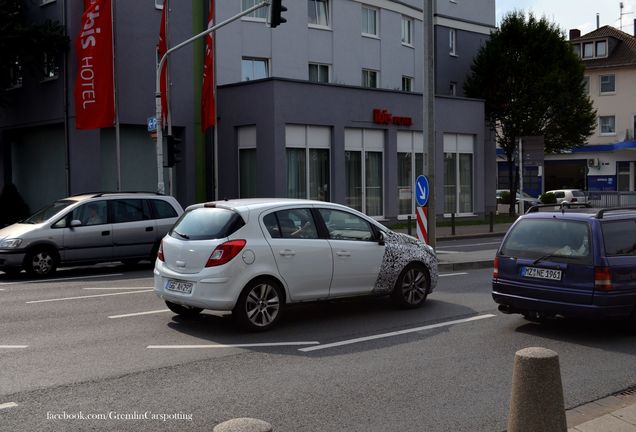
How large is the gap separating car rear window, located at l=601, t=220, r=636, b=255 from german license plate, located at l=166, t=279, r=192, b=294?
4910 millimetres

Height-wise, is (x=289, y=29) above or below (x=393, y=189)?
above

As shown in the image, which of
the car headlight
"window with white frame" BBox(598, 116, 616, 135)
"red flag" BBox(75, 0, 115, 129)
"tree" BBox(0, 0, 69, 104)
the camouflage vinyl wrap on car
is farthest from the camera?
"window with white frame" BBox(598, 116, 616, 135)

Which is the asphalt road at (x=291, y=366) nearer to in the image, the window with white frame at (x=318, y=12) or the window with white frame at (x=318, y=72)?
the window with white frame at (x=318, y=72)

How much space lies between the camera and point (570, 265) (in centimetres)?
882

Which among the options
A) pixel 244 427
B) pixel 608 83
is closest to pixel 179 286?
pixel 244 427

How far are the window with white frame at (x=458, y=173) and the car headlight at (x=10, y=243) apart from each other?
21.5m

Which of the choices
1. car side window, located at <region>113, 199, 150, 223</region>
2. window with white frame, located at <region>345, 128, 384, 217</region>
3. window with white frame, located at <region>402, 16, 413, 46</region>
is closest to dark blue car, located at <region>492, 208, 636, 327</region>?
car side window, located at <region>113, 199, 150, 223</region>

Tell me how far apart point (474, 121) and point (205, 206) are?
2594 centimetres

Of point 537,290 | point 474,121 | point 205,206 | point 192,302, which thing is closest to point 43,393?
point 192,302

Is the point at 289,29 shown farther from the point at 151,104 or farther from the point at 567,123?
the point at 567,123

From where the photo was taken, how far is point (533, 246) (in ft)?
30.4

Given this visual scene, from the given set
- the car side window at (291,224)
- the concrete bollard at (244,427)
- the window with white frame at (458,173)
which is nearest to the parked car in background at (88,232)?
the car side window at (291,224)

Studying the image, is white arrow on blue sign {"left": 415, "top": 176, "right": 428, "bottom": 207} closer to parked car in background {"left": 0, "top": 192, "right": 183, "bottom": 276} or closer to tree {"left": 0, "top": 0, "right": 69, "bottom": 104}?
parked car in background {"left": 0, "top": 192, "right": 183, "bottom": 276}

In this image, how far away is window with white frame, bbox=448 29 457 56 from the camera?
38906 millimetres
